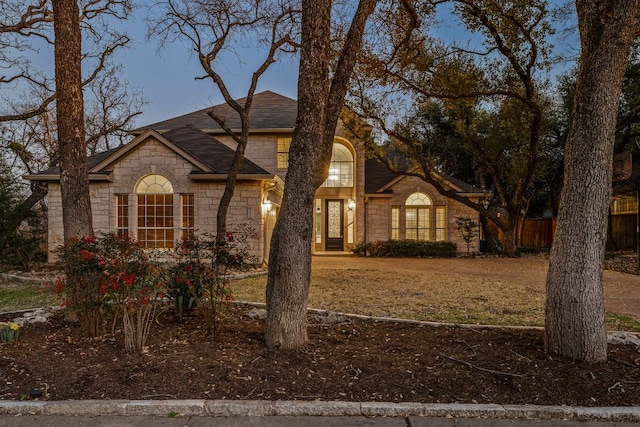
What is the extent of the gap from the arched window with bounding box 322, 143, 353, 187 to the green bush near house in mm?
3392

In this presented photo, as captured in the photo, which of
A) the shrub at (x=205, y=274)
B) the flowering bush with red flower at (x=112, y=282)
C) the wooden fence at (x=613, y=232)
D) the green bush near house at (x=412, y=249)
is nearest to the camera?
the flowering bush with red flower at (x=112, y=282)

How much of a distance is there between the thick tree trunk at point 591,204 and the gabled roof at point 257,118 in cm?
1387

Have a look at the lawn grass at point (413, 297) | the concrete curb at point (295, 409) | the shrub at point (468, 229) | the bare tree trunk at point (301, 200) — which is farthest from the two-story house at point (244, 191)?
the concrete curb at point (295, 409)

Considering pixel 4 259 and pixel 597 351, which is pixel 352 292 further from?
pixel 4 259

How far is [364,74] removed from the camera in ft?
38.9

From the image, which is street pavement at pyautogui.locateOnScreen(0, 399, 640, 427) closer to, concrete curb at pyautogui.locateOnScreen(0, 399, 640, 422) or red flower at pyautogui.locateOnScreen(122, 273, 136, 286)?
concrete curb at pyautogui.locateOnScreen(0, 399, 640, 422)

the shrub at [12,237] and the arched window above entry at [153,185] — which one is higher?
the arched window above entry at [153,185]

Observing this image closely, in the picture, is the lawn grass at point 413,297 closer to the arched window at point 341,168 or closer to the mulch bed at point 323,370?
the mulch bed at point 323,370

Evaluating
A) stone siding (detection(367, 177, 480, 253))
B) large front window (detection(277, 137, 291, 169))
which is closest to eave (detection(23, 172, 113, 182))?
large front window (detection(277, 137, 291, 169))

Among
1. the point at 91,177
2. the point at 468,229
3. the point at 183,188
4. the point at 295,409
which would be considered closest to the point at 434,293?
the point at 295,409

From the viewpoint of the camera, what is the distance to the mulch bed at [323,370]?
3.34 metres

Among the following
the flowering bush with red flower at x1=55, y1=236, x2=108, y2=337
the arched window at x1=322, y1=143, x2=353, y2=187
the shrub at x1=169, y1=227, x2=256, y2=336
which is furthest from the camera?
the arched window at x1=322, y1=143, x2=353, y2=187

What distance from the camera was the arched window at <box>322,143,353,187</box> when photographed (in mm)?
19844

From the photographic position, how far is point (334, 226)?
20.0 meters
